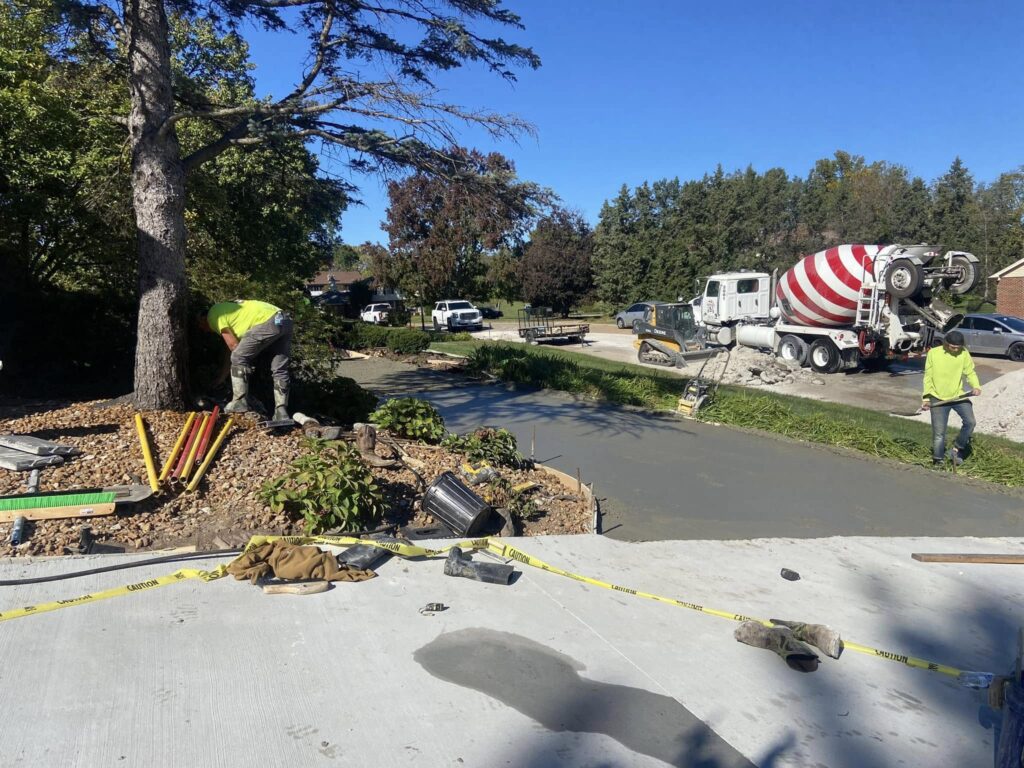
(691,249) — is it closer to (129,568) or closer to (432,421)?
(432,421)

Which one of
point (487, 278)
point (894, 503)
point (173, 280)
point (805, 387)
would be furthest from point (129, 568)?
point (487, 278)

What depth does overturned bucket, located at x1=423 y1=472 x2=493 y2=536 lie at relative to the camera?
577 centimetres

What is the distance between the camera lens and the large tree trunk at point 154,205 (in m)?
7.00

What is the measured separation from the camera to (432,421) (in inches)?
328

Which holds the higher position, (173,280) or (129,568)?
(173,280)

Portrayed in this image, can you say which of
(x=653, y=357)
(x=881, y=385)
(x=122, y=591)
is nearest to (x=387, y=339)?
(x=653, y=357)

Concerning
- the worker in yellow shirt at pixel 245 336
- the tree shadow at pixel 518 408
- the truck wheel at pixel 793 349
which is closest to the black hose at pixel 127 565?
the worker in yellow shirt at pixel 245 336

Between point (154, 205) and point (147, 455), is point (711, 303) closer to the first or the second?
point (154, 205)

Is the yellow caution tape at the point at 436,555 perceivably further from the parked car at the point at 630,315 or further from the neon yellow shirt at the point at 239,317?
the parked car at the point at 630,315

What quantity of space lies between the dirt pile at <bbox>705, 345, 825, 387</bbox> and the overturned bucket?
47.4 feet

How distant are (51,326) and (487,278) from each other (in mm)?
45186

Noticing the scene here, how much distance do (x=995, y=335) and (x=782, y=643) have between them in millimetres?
24208

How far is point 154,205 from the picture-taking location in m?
7.05

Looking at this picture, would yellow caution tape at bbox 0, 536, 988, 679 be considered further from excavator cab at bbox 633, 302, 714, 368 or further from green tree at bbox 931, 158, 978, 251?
green tree at bbox 931, 158, 978, 251
